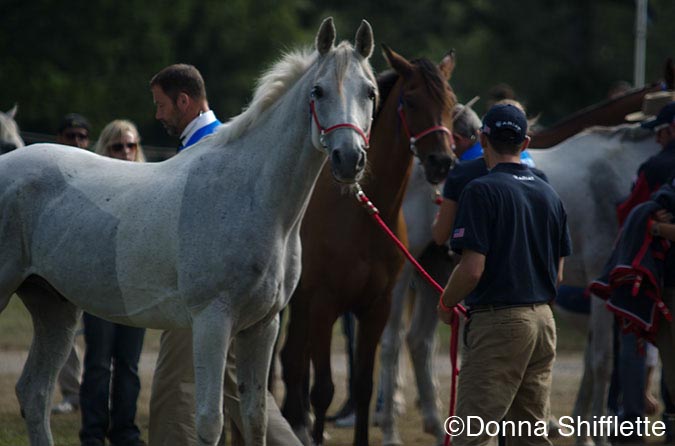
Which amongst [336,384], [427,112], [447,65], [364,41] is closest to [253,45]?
[336,384]

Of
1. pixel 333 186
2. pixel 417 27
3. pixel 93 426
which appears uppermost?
pixel 417 27

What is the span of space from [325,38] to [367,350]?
263 cm

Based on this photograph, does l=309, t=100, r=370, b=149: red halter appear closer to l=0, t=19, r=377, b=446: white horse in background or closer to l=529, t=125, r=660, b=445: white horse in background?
l=0, t=19, r=377, b=446: white horse in background

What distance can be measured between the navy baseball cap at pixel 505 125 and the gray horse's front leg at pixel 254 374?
145 centimetres

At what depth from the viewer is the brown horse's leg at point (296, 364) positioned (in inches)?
289

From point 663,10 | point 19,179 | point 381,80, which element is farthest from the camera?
point 663,10

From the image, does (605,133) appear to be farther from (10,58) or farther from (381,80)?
(10,58)

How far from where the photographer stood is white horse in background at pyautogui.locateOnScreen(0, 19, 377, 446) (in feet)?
17.3

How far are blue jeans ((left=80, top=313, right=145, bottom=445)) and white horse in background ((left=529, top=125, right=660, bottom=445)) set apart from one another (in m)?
3.48

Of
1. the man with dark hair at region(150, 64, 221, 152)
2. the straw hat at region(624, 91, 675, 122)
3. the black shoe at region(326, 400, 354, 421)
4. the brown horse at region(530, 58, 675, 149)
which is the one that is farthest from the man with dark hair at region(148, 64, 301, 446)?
the brown horse at region(530, 58, 675, 149)

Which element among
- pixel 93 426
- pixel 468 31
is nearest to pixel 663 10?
pixel 468 31

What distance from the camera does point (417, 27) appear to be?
3400 centimetres

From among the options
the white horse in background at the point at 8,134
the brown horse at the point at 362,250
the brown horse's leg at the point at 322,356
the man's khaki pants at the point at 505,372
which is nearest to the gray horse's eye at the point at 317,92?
the man's khaki pants at the point at 505,372

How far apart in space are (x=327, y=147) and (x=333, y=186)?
2.13m
